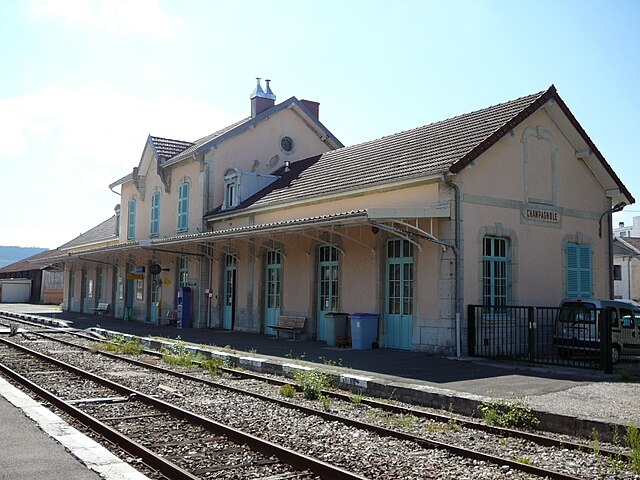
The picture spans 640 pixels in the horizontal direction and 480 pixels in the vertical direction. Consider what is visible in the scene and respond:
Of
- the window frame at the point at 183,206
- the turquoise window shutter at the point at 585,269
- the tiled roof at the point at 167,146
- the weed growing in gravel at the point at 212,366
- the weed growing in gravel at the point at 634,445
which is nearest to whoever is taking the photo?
the weed growing in gravel at the point at 634,445

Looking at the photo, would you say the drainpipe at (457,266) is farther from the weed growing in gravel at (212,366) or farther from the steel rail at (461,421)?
the weed growing in gravel at (212,366)

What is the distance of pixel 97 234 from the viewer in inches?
1638

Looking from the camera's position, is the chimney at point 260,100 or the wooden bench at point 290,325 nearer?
the wooden bench at point 290,325

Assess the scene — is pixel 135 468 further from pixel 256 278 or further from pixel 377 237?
pixel 256 278

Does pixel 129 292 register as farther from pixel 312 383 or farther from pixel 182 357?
pixel 312 383

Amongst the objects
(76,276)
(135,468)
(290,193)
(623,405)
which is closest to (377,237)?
(290,193)

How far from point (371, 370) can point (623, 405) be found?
14.5 feet

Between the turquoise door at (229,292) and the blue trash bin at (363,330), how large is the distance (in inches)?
295

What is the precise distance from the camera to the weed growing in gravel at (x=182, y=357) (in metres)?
13.5

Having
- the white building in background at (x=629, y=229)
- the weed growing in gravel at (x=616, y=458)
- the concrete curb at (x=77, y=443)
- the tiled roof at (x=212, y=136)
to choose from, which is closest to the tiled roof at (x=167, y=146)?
the tiled roof at (x=212, y=136)

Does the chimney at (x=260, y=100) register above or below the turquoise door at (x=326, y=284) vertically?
above

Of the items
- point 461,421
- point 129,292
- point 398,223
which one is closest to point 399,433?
point 461,421

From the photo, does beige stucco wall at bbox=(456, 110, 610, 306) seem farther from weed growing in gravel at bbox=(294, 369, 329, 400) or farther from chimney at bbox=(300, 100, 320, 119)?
chimney at bbox=(300, 100, 320, 119)

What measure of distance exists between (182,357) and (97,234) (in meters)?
30.2
